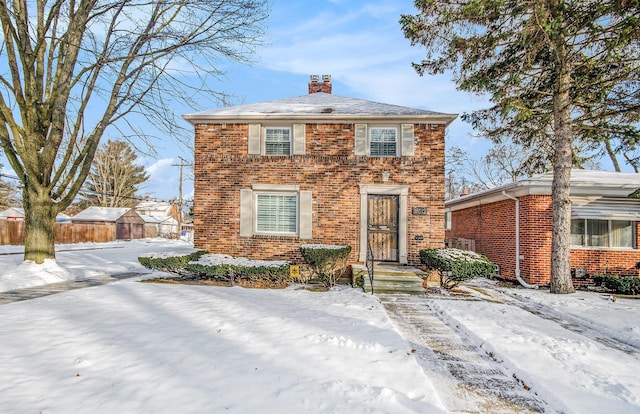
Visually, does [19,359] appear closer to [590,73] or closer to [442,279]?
[442,279]

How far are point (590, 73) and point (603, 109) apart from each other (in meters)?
1.06

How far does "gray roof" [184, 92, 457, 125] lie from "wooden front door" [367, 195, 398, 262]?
2535 millimetres

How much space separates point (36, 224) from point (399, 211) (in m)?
10.1

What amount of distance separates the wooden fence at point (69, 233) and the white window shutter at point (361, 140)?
23973mm

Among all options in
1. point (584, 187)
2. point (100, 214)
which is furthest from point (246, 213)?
point (100, 214)

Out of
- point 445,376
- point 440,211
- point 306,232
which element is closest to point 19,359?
point 445,376

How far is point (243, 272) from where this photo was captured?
28.4ft

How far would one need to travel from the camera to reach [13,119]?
28.7ft

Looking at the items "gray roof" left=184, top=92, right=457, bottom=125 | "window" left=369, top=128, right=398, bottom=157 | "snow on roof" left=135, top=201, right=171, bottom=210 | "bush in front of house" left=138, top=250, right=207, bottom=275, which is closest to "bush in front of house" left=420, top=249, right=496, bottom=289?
"window" left=369, top=128, right=398, bottom=157

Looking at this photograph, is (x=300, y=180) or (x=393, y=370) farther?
(x=300, y=180)

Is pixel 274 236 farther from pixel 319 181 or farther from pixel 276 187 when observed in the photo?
pixel 319 181

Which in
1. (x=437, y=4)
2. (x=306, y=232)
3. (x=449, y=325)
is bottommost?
(x=449, y=325)

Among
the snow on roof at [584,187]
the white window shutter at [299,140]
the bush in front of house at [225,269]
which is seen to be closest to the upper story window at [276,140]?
the white window shutter at [299,140]

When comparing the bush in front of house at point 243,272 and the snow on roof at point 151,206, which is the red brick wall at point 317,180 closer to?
the bush in front of house at point 243,272
